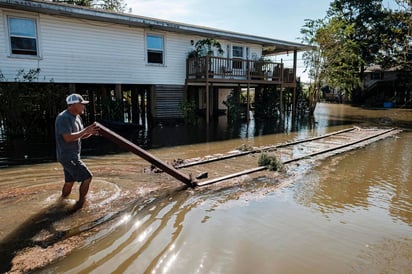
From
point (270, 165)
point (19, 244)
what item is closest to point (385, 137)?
point (270, 165)

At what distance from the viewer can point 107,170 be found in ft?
23.3

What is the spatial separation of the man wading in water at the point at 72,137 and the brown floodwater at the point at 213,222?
0.56m

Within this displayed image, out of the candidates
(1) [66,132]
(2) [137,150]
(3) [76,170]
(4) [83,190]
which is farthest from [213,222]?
(1) [66,132]

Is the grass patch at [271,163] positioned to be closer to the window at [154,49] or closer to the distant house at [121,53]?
the distant house at [121,53]

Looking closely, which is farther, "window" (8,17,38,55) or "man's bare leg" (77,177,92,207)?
"window" (8,17,38,55)

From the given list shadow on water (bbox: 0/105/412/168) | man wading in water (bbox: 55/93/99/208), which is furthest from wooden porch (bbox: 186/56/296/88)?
man wading in water (bbox: 55/93/99/208)

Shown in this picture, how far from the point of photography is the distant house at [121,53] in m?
11.1

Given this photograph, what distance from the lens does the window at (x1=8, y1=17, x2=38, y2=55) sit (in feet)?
36.0

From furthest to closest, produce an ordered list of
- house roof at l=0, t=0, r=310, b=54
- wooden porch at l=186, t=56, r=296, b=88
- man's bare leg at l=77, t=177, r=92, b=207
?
1. wooden porch at l=186, t=56, r=296, b=88
2. house roof at l=0, t=0, r=310, b=54
3. man's bare leg at l=77, t=177, r=92, b=207

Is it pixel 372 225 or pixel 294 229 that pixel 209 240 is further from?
pixel 372 225

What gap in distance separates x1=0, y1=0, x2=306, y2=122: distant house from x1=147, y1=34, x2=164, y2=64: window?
0.16 feet

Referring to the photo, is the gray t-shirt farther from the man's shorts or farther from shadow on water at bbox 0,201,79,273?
shadow on water at bbox 0,201,79,273

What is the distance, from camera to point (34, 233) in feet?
12.8

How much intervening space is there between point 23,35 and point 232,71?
972 cm
